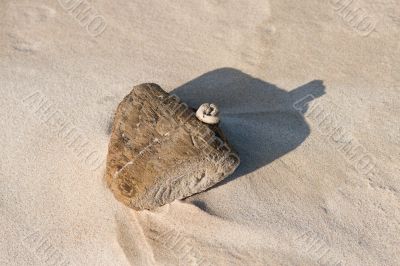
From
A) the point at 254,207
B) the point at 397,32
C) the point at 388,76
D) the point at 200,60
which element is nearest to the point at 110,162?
the point at 254,207

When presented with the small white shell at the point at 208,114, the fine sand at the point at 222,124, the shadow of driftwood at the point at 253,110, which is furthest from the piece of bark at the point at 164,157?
the shadow of driftwood at the point at 253,110

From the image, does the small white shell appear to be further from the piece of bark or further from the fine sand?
the fine sand

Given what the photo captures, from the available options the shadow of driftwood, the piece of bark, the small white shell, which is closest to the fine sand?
the shadow of driftwood

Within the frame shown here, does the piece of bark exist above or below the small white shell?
below

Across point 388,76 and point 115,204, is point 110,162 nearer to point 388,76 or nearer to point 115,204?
point 115,204

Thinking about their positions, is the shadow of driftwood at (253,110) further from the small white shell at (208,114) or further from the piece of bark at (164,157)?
the small white shell at (208,114)

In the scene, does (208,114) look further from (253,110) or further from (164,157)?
(253,110)
